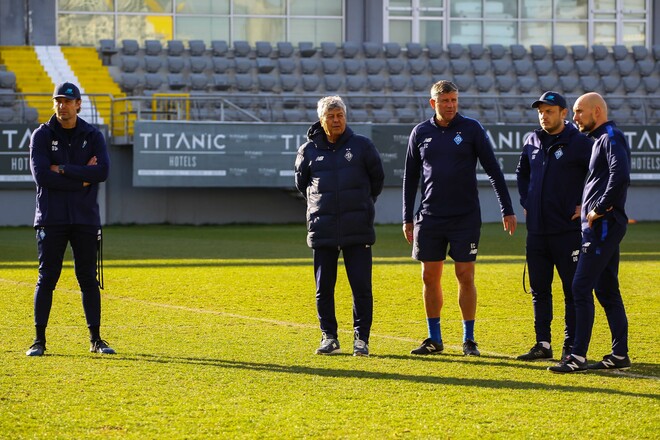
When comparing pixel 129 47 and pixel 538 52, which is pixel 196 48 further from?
pixel 538 52

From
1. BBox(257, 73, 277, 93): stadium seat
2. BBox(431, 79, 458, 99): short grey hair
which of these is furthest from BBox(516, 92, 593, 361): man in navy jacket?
BBox(257, 73, 277, 93): stadium seat

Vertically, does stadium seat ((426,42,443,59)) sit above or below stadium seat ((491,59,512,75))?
above

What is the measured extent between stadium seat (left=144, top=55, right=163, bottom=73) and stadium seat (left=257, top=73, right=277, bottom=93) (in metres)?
2.55

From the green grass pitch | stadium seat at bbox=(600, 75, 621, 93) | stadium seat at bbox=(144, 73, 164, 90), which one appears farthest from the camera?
stadium seat at bbox=(600, 75, 621, 93)

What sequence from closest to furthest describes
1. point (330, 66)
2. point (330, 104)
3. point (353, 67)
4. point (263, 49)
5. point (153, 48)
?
point (330, 104)
point (153, 48)
point (330, 66)
point (353, 67)
point (263, 49)

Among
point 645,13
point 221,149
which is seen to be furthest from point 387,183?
point 645,13

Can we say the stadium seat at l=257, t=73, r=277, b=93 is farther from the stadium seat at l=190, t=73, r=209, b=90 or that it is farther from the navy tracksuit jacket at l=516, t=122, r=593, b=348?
the navy tracksuit jacket at l=516, t=122, r=593, b=348

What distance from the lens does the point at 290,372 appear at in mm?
7539

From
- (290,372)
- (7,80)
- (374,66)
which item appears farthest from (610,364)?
(374,66)

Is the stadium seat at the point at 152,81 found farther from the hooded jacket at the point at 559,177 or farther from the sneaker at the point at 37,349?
the hooded jacket at the point at 559,177

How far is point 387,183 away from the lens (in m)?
28.0

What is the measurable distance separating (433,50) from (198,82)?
7.07 metres

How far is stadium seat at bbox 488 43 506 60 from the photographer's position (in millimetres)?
34094

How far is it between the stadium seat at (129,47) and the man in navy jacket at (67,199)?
23897mm
